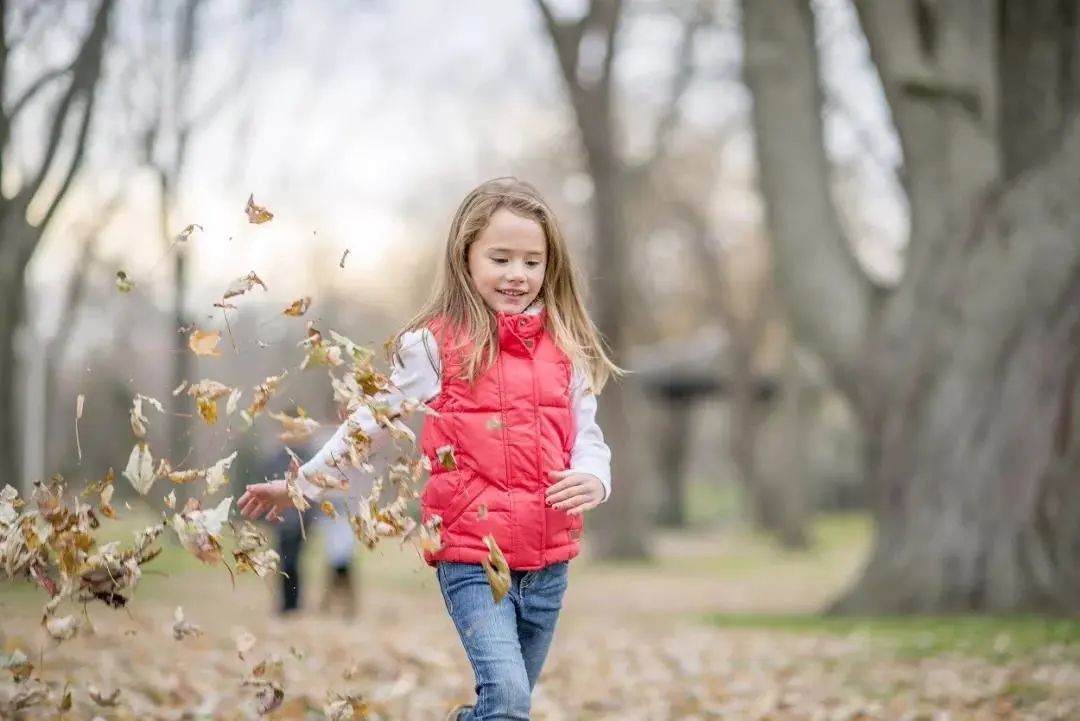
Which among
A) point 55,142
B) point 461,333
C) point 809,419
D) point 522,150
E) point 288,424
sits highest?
point 522,150

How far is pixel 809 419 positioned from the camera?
35656mm

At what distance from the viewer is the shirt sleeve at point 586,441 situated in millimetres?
3727

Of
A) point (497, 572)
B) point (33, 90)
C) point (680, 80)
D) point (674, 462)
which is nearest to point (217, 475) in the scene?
point (497, 572)

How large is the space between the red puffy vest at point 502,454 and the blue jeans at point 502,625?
0.06m

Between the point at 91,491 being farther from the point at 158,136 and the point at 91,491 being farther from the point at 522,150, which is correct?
the point at 522,150

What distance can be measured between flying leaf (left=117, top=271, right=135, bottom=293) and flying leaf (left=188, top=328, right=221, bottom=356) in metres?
0.23

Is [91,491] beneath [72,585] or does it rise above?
above

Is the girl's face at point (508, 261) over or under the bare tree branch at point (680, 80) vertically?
under

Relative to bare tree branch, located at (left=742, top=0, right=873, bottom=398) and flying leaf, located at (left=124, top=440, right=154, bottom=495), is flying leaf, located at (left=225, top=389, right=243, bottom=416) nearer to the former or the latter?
flying leaf, located at (left=124, top=440, right=154, bottom=495)

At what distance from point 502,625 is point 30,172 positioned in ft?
37.7

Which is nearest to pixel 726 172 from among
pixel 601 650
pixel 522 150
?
pixel 522 150

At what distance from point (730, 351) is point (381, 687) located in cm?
2313

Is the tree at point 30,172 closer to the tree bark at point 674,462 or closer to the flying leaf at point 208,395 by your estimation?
the flying leaf at point 208,395

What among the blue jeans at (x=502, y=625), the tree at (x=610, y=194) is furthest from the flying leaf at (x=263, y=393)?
the tree at (x=610, y=194)
